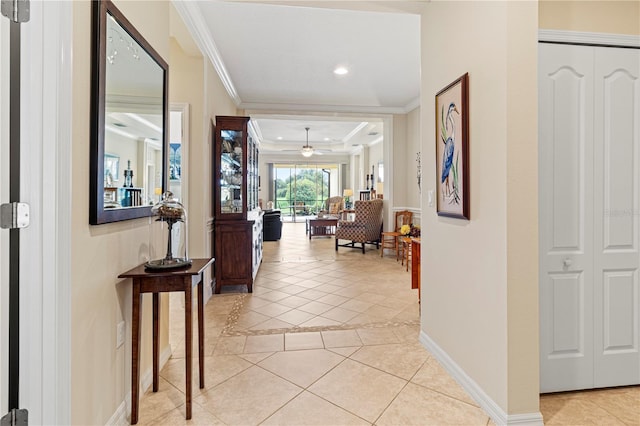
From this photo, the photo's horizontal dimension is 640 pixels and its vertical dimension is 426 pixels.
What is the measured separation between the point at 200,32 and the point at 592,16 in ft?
10.4

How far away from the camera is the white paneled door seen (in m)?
1.87

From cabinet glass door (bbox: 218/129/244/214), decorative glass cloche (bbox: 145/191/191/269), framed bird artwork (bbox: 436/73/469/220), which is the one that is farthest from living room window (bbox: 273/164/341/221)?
decorative glass cloche (bbox: 145/191/191/269)

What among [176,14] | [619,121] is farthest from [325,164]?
[619,121]

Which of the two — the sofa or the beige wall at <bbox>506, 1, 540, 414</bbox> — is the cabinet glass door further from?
the sofa

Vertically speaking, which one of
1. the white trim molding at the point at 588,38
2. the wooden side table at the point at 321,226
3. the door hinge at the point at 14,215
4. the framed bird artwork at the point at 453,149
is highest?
the white trim molding at the point at 588,38

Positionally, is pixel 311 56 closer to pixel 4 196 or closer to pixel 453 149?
pixel 453 149

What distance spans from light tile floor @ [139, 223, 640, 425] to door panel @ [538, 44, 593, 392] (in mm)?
244

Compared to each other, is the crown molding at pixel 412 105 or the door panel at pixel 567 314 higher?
the crown molding at pixel 412 105

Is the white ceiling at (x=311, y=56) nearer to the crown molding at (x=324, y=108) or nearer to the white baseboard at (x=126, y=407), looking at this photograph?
the crown molding at (x=324, y=108)

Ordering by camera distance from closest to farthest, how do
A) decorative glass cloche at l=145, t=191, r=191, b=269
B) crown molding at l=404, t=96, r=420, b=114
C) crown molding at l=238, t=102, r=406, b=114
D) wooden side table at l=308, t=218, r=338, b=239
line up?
decorative glass cloche at l=145, t=191, r=191, b=269, crown molding at l=404, t=96, r=420, b=114, crown molding at l=238, t=102, r=406, b=114, wooden side table at l=308, t=218, r=338, b=239

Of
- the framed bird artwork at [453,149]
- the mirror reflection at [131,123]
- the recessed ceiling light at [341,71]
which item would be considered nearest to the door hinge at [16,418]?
the mirror reflection at [131,123]

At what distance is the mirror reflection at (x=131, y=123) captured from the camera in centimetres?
155

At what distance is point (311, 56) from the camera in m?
4.09

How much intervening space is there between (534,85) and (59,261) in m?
2.28
